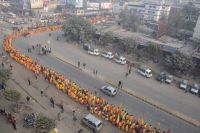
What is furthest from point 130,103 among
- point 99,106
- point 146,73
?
point 146,73

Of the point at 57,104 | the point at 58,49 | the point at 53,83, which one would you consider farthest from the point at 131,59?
the point at 57,104

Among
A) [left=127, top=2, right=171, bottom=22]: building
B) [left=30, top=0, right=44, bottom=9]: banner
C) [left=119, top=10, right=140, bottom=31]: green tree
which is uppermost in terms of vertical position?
[left=30, top=0, right=44, bottom=9]: banner

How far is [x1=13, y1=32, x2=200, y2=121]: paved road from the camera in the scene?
32.2m

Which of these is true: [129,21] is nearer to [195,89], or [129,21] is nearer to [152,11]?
[152,11]

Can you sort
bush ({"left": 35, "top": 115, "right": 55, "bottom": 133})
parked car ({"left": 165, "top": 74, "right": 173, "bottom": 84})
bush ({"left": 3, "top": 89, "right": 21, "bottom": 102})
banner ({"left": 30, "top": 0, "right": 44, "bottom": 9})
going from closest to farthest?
bush ({"left": 35, "top": 115, "right": 55, "bottom": 133}), bush ({"left": 3, "top": 89, "right": 21, "bottom": 102}), parked car ({"left": 165, "top": 74, "right": 173, "bottom": 84}), banner ({"left": 30, "top": 0, "right": 44, "bottom": 9})

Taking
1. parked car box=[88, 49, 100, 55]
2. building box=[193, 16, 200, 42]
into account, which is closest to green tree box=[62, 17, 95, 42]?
parked car box=[88, 49, 100, 55]

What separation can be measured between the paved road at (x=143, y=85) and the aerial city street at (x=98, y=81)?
159 mm

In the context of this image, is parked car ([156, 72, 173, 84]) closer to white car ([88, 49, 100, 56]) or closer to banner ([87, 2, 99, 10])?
white car ([88, 49, 100, 56])

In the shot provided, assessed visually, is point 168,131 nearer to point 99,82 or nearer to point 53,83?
point 99,82

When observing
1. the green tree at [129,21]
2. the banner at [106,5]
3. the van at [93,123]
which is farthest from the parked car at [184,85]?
the banner at [106,5]

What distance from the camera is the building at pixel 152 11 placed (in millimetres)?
79312

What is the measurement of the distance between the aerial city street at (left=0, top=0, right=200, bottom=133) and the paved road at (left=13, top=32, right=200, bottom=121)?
16cm

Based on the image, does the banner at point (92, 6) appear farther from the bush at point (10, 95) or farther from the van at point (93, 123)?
the van at point (93, 123)

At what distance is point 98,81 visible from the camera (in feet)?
122
